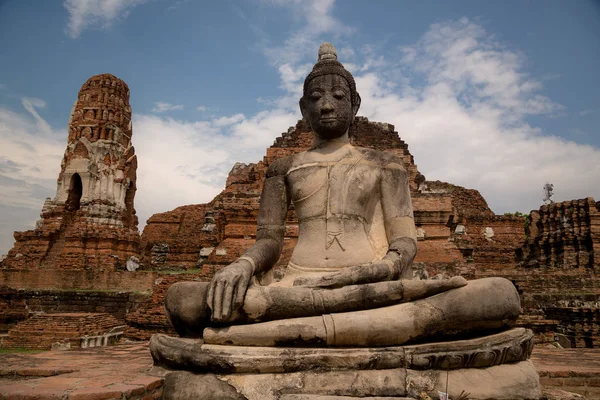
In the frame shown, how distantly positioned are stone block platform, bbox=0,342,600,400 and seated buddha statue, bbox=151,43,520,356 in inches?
13.2

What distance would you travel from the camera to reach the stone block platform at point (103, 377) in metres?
2.53

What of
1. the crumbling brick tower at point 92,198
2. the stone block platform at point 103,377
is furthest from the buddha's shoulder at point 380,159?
the crumbling brick tower at point 92,198

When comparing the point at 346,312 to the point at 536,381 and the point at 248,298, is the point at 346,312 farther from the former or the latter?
the point at 536,381

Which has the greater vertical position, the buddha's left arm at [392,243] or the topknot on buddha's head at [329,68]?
the topknot on buddha's head at [329,68]

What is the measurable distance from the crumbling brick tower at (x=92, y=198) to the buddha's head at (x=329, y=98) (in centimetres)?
1600

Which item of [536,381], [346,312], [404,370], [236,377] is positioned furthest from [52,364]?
[536,381]

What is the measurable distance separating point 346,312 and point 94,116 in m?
20.6

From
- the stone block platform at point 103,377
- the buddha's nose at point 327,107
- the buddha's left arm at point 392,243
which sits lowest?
the stone block platform at point 103,377

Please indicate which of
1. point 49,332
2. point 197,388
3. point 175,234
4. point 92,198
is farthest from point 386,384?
point 175,234

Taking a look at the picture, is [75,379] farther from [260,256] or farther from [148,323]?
[148,323]

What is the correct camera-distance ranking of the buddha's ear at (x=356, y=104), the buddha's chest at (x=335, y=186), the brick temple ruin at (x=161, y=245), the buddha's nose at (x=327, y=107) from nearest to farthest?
the buddha's chest at (x=335, y=186)
the buddha's nose at (x=327, y=107)
the buddha's ear at (x=356, y=104)
the brick temple ruin at (x=161, y=245)

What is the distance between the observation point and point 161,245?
28062 mm

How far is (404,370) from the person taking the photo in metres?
2.96

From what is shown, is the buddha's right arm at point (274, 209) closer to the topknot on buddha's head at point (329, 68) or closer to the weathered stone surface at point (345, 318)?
the weathered stone surface at point (345, 318)
